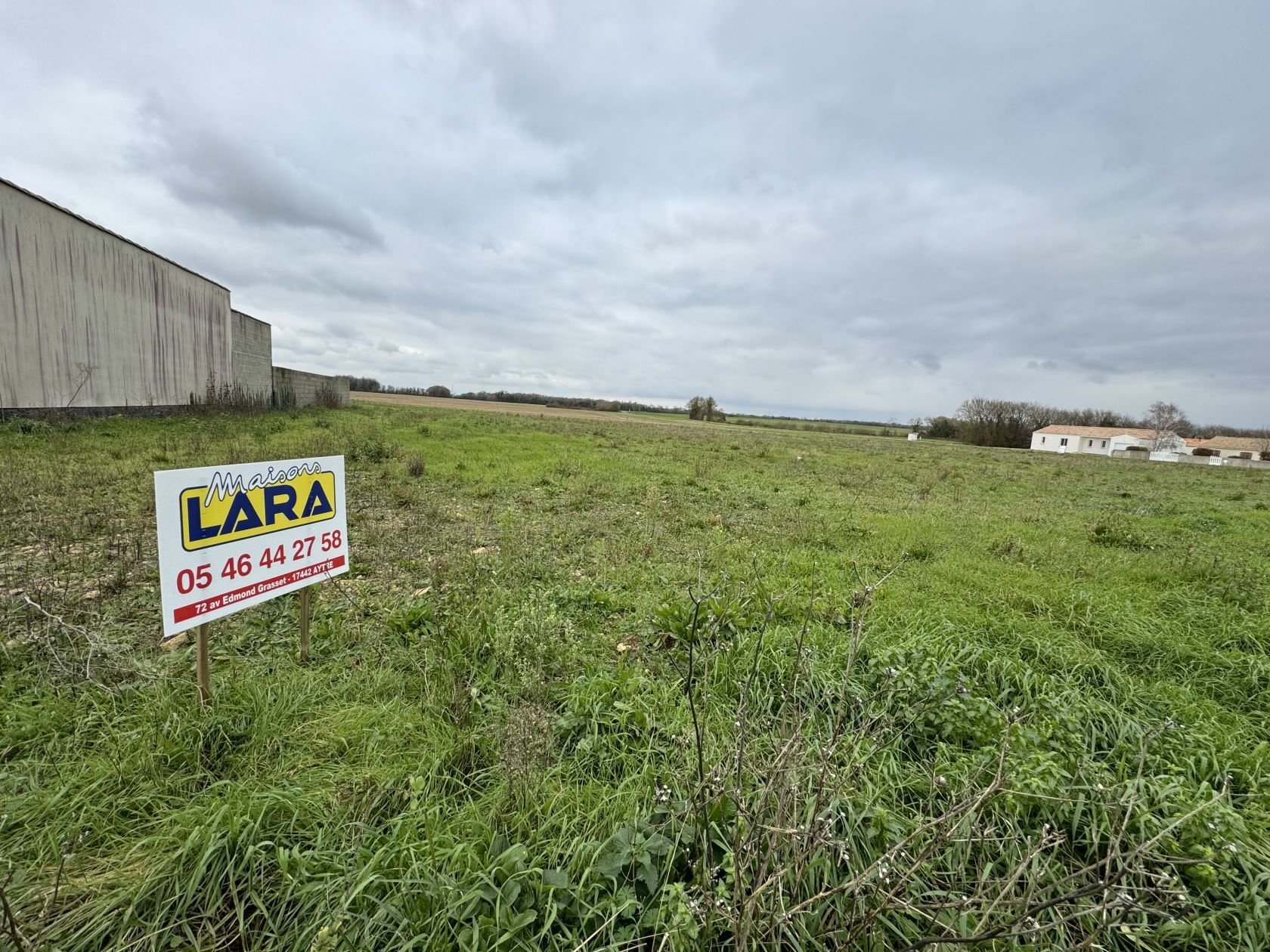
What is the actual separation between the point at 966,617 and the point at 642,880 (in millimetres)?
3988

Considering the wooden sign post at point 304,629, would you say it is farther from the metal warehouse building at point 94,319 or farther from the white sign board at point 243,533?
the metal warehouse building at point 94,319

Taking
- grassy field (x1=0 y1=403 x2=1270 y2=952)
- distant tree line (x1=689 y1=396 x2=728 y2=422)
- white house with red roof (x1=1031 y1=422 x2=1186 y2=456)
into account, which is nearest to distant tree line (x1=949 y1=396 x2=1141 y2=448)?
white house with red roof (x1=1031 y1=422 x2=1186 y2=456)

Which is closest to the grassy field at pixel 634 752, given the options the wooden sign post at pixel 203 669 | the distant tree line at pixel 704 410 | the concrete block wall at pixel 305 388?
the wooden sign post at pixel 203 669

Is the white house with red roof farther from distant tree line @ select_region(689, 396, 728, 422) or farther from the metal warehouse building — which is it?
the metal warehouse building

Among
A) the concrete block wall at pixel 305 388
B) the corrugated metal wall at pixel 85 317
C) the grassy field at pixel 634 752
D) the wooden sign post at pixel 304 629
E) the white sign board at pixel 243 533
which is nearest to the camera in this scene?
the grassy field at pixel 634 752

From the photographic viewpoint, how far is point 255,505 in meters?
2.87

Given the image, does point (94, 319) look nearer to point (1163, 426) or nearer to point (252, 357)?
point (252, 357)

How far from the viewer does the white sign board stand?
2439 millimetres

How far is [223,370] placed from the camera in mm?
21500

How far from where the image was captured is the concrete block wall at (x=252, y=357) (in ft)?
74.7

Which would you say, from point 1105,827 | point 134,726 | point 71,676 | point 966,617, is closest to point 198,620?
point 134,726

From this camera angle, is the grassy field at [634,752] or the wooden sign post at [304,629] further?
the wooden sign post at [304,629]

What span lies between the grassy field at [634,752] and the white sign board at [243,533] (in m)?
0.60

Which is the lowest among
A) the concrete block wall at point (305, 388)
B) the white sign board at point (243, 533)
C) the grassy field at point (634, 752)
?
the grassy field at point (634, 752)
